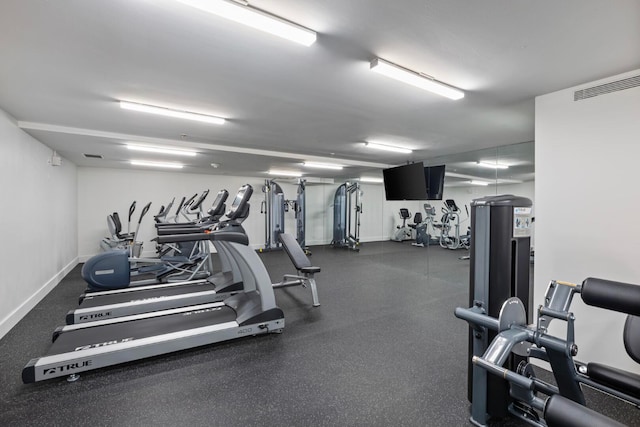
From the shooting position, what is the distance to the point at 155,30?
169cm

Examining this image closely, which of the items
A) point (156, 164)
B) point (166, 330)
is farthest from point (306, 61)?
point (156, 164)

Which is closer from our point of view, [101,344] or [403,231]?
[101,344]

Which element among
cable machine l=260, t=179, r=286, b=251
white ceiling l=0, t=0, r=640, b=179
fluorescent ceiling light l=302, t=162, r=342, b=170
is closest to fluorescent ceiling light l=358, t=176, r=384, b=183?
fluorescent ceiling light l=302, t=162, r=342, b=170

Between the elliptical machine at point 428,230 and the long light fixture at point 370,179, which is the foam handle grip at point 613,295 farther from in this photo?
the long light fixture at point 370,179

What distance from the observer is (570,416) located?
660mm

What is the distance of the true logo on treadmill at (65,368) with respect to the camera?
2076 mm

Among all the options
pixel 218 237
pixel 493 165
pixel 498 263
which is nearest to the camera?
pixel 498 263

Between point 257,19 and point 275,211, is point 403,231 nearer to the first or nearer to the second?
point 275,211

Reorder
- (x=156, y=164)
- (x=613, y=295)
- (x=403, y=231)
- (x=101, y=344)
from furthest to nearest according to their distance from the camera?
(x=403, y=231)
(x=156, y=164)
(x=101, y=344)
(x=613, y=295)

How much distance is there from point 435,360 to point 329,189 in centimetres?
746

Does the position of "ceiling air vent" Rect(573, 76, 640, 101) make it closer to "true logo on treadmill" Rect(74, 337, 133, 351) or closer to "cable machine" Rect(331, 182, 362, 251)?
"true logo on treadmill" Rect(74, 337, 133, 351)

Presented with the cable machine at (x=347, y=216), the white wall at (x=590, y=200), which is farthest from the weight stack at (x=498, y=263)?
the cable machine at (x=347, y=216)

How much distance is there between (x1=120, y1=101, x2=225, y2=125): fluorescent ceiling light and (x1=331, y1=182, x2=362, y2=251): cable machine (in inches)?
216

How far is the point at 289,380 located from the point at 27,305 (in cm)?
367
